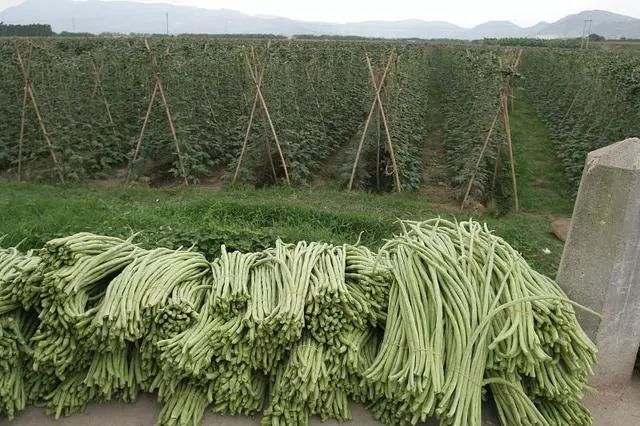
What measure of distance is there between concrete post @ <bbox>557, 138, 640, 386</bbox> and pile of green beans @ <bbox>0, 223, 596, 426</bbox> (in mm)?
406

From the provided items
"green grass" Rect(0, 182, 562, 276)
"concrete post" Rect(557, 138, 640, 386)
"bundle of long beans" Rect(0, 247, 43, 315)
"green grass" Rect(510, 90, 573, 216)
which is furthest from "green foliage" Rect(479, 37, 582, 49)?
"bundle of long beans" Rect(0, 247, 43, 315)

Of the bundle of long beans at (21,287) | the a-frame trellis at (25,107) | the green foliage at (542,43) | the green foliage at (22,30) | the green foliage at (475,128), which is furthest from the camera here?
the green foliage at (542,43)

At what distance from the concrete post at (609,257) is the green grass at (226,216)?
289 cm

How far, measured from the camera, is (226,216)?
8820 mm

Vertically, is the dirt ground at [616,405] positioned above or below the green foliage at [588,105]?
below

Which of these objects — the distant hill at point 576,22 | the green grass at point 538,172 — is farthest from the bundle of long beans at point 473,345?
the distant hill at point 576,22

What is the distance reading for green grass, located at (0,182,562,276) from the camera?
23.1ft

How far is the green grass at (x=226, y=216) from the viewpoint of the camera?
7.04 meters

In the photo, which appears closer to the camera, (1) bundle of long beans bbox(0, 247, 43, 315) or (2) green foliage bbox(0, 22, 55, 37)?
(1) bundle of long beans bbox(0, 247, 43, 315)

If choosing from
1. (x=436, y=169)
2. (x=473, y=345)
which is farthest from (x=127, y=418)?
(x=436, y=169)

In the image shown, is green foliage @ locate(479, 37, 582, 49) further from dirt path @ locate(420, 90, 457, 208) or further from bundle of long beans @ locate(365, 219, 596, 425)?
bundle of long beans @ locate(365, 219, 596, 425)

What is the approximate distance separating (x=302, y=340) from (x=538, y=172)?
10397 millimetres

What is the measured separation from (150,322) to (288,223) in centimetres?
502

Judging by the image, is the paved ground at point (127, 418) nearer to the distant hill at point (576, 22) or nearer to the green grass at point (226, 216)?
the green grass at point (226, 216)
